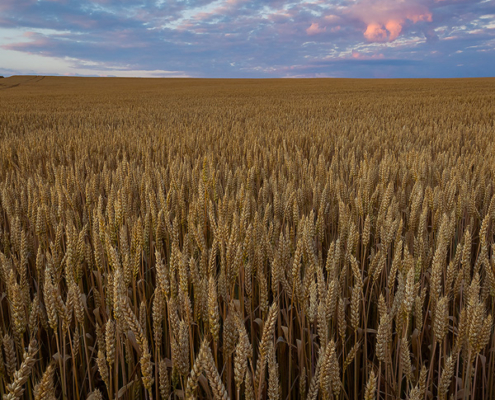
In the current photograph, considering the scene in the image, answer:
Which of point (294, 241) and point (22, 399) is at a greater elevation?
point (294, 241)

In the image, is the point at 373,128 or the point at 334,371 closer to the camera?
the point at 334,371

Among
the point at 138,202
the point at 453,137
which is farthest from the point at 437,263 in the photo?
the point at 453,137

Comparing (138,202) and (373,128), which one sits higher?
(373,128)

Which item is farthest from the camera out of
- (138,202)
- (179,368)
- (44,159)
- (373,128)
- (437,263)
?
(373,128)

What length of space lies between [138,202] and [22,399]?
67.2 inches

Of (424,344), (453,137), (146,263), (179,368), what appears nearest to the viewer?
(179,368)

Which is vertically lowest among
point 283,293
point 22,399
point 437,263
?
point 22,399

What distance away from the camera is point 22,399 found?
1.27 meters

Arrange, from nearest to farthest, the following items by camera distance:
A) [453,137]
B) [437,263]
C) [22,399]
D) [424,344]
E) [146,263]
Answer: [437,263]
[22,399]
[424,344]
[146,263]
[453,137]

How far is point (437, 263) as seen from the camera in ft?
3.49

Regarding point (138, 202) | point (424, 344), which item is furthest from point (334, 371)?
point (138, 202)

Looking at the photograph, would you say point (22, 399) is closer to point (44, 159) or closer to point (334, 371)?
point (334, 371)

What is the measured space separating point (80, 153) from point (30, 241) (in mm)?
2918

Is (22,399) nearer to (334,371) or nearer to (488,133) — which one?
(334,371)
